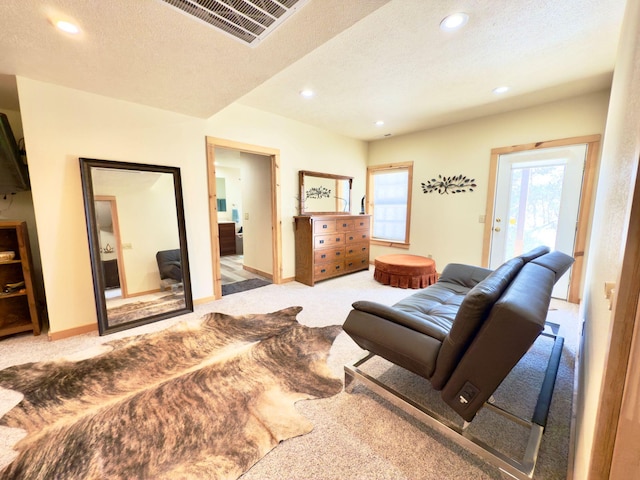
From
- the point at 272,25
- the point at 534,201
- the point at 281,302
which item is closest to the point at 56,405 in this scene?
the point at 281,302

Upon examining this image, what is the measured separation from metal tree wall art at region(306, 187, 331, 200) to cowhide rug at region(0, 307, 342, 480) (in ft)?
8.26

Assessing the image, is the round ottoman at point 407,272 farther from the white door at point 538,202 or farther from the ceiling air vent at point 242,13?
the ceiling air vent at point 242,13

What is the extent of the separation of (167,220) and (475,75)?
142 inches

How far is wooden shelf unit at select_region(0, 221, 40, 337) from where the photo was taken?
239 centimetres

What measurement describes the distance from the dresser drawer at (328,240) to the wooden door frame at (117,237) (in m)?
2.37

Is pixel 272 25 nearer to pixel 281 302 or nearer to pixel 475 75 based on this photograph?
pixel 475 75

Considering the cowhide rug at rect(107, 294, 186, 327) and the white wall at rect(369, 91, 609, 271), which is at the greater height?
the white wall at rect(369, 91, 609, 271)

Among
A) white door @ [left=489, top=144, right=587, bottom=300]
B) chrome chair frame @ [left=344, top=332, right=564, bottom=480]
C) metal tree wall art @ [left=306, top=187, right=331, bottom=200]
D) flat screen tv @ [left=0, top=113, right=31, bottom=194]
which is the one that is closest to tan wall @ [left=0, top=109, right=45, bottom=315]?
flat screen tv @ [left=0, top=113, right=31, bottom=194]

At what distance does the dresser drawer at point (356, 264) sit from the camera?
15.0 ft

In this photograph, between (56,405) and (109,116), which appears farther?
(109,116)

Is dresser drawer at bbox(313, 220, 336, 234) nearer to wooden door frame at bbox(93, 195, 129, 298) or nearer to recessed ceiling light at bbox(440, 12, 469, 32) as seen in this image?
wooden door frame at bbox(93, 195, 129, 298)

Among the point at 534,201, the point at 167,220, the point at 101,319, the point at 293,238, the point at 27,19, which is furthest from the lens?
the point at 293,238

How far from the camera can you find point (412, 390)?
1749 mm

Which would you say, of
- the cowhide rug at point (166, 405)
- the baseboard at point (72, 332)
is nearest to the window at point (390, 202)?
the cowhide rug at point (166, 405)
